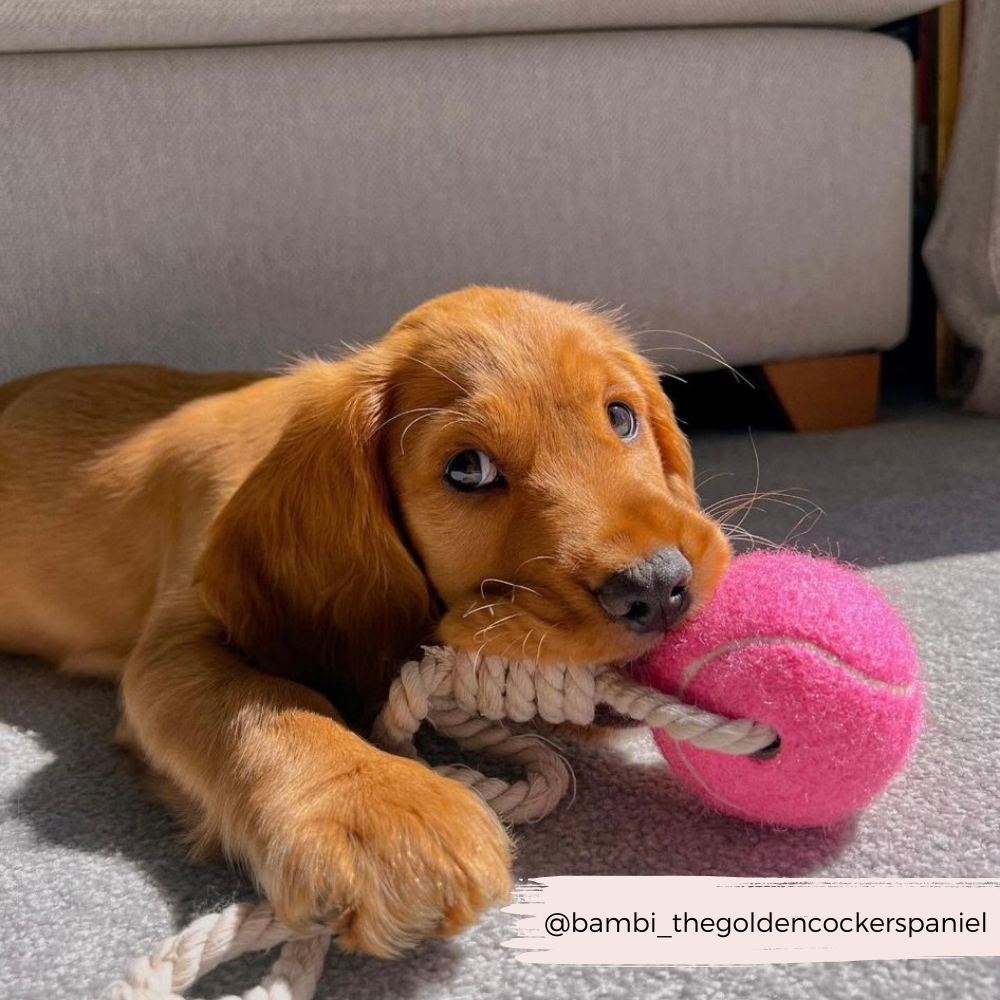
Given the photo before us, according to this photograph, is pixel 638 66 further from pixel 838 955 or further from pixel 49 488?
pixel 838 955

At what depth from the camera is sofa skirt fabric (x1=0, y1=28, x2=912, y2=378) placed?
2176mm

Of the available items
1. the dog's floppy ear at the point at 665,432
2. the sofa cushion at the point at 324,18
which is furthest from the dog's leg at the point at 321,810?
the sofa cushion at the point at 324,18

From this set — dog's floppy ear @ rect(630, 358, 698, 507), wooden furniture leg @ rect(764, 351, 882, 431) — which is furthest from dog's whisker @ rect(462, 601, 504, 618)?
wooden furniture leg @ rect(764, 351, 882, 431)

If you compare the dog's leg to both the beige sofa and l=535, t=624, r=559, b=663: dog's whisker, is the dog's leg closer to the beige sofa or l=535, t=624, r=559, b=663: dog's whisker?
l=535, t=624, r=559, b=663: dog's whisker

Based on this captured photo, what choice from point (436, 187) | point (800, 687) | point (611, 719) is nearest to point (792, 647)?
point (800, 687)

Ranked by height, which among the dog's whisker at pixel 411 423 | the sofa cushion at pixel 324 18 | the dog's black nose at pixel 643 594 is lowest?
the dog's black nose at pixel 643 594

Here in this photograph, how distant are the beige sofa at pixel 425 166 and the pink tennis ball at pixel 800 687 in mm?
1329

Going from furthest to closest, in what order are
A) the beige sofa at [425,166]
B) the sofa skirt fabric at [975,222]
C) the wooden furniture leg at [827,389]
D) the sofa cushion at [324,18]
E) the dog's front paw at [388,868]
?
the wooden furniture leg at [827,389] < the sofa skirt fabric at [975,222] < the beige sofa at [425,166] < the sofa cushion at [324,18] < the dog's front paw at [388,868]

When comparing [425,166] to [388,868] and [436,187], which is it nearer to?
[436,187]

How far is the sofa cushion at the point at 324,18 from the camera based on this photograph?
6.72ft

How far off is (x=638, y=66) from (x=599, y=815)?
1963mm

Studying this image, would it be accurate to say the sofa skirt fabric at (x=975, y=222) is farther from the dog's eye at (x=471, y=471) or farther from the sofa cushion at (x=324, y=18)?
the dog's eye at (x=471, y=471)

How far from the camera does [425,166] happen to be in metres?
2.39

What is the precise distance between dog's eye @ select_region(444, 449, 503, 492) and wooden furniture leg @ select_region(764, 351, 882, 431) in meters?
1.92
